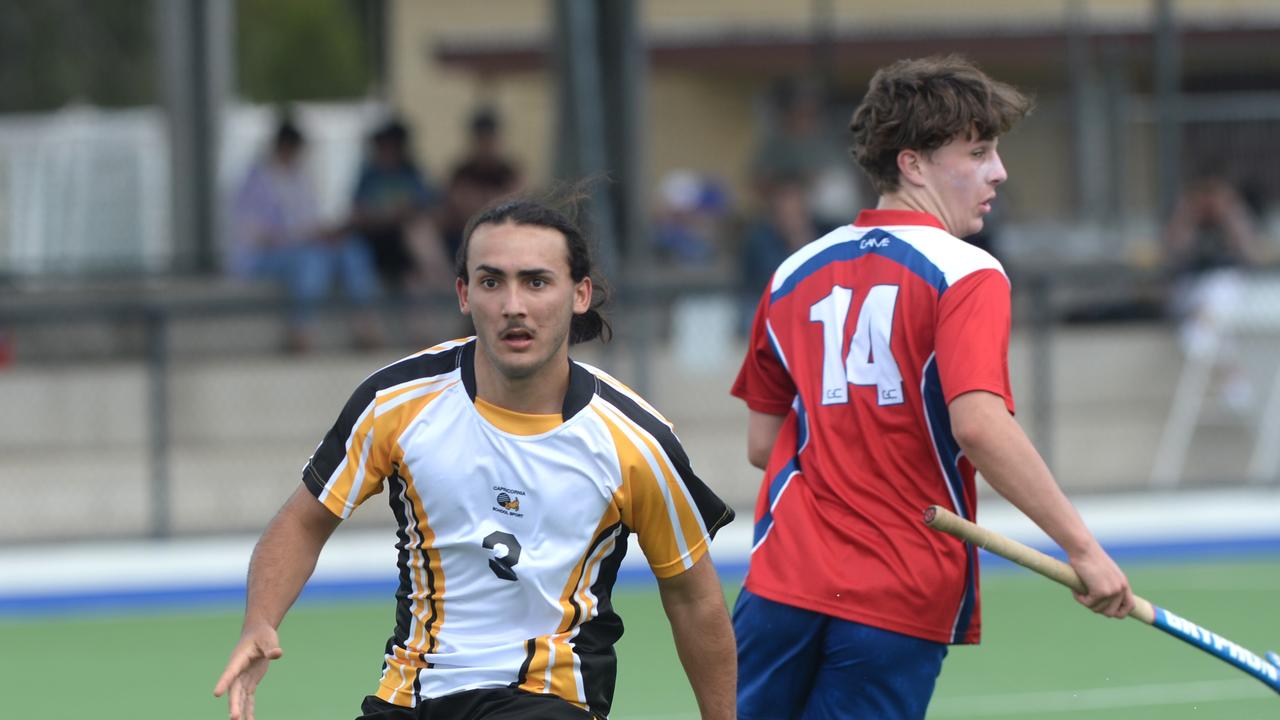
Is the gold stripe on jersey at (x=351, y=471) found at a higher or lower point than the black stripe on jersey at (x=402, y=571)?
higher

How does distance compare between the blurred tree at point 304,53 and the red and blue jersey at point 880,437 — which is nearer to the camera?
the red and blue jersey at point 880,437

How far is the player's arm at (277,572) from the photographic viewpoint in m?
3.88

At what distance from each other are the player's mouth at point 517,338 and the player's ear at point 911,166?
97 centimetres

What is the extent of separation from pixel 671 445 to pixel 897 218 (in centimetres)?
75

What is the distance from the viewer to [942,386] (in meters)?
4.10

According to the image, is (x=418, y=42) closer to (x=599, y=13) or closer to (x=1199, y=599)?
(x=599, y=13)

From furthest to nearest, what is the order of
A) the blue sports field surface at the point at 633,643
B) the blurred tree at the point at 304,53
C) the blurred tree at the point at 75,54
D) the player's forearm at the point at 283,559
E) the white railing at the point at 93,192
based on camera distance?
the blurred tree at the point at 304,53
the blurred tree at the point at 75,54
the white railing at the point at 93,192
the blue sports field surface at the point at 633,643
the player's forearm at the point at 283,559

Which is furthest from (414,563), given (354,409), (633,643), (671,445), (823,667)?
(633,643)

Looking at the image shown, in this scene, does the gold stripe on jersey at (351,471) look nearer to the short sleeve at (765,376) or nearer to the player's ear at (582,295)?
the player's ear at (582,295)

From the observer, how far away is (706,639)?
4.10 m

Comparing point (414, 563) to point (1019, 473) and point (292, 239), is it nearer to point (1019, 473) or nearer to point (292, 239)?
point (1019, 473)

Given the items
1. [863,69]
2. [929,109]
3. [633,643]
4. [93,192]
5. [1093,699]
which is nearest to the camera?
[929,109]

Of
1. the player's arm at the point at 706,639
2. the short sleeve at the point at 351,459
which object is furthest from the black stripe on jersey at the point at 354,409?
the player's arm at the point at 706,639

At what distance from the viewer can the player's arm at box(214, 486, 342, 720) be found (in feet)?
12.7
